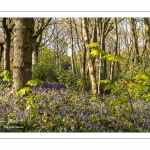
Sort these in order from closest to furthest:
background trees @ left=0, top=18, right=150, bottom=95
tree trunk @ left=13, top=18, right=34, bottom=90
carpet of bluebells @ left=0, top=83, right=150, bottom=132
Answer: carpet of bluebells @ left=0, top=83, right=150, bottom=132 < tree trunk @ left=13, top=18, right=34, bottom=90 < background trees @ left=0, top=18, right=150, bottom=95

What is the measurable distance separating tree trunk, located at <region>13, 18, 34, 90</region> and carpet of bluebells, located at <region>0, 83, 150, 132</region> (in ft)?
1.65

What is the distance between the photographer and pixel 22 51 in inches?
237

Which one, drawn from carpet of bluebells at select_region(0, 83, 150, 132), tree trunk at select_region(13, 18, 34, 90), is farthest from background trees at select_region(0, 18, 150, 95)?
carpet of bluebells at select_region(0, 83, 150, 132)

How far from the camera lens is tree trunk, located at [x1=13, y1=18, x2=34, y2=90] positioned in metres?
6.02

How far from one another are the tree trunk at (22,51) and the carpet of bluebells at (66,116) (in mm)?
502

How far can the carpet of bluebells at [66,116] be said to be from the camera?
4609mm

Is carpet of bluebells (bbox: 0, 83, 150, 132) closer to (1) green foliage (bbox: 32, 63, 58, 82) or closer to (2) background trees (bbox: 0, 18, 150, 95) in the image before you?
(2) background trees (bbox: 0, 18, 150, 95)

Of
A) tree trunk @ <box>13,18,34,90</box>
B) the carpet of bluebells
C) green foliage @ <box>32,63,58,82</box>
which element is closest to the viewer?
the carpet of bluebells

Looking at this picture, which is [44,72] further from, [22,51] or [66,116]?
[66,116]

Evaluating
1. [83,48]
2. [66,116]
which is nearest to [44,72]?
[83,48]

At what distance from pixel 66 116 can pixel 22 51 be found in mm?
2095
